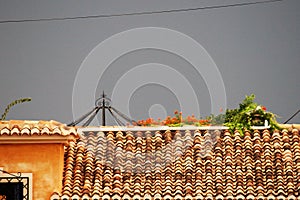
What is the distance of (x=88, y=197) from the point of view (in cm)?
2036

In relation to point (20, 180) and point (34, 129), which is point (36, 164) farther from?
point (34, 129)

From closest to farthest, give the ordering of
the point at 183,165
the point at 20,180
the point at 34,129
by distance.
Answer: the point at 34,129, the point at 20,180, the point at 183,165

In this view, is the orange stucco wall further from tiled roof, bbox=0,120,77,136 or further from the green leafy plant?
the green leafy plant

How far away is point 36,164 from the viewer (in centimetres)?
2070

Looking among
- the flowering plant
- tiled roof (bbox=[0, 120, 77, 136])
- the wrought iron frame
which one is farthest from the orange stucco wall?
the flowering plant

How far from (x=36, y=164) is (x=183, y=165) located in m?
3.08

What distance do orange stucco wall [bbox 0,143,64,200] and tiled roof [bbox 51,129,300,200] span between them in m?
0.30

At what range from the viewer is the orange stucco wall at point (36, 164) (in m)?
20.6

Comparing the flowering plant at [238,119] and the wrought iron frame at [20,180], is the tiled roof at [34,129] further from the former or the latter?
the flowering plant at [238,119]

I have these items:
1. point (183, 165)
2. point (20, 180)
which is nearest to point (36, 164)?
point (20, 180)

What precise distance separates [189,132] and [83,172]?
2657 millimetres

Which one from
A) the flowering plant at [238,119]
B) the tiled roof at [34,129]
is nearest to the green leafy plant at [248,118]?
the flowering plant at [238,119]

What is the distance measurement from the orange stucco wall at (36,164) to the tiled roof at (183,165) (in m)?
0.30

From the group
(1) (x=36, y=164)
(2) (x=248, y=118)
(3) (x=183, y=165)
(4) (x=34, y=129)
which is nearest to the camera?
(4) (x=34, y=129)
